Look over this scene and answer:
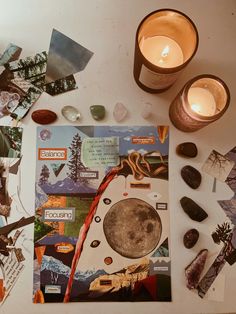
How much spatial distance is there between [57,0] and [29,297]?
594mm

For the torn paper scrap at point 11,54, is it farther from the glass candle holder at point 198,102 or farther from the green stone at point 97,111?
the glass candle holder at point 198,102

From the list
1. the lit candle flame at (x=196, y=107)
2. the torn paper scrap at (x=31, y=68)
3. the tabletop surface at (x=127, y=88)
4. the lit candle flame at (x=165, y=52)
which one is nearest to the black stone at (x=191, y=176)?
the tabletop surface at (x=127, y=88)

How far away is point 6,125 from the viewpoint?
2.19 feet

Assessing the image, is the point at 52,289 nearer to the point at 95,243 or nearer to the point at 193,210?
the point at 95,243

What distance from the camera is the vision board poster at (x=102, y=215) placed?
628mm

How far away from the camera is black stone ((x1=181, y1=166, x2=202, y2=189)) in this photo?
66 cm

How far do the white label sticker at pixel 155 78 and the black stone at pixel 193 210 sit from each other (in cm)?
23

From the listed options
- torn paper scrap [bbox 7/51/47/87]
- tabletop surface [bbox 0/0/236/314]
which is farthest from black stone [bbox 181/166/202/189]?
torn paper scrap [bbox 7/51/47/87]

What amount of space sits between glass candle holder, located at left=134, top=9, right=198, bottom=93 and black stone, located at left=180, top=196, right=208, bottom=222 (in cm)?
23

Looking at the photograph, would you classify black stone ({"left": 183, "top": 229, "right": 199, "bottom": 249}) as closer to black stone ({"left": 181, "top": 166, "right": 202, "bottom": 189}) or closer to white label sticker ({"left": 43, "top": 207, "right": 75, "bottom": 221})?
black stone ({"left": 181, "top": 166, "right": 202, "bottom": 189})

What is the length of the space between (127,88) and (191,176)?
8.6 inches

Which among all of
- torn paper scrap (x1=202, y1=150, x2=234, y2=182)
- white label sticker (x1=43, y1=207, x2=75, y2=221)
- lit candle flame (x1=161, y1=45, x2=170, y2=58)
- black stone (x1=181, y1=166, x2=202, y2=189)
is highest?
lit candle flame (x1=161, y1=45, x2=170, y2=58)

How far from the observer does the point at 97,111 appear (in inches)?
26.2

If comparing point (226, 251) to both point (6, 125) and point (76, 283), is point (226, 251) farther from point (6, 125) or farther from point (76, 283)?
point (6, 125)
